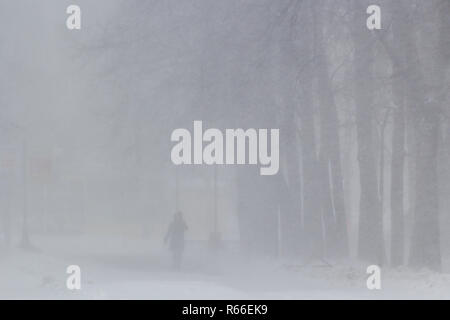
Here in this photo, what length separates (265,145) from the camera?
1348 cm

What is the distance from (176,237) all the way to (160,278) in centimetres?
61

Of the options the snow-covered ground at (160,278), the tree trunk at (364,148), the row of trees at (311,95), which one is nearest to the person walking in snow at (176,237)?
the snow-covered ground at (160,278)

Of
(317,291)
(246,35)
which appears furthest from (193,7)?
(317,291)

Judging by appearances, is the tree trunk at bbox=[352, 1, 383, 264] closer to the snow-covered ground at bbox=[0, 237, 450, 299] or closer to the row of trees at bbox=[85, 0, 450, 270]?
the row of trees at bbox=[85, 0, 450, 270]

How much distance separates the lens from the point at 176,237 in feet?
43.0

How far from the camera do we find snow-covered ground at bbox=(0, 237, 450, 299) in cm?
1247

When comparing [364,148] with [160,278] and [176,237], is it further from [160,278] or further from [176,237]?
[160,278]

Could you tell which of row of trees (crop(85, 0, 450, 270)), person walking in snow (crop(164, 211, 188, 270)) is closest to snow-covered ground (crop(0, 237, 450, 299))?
person walking in snow (crop(164, 211, 188, 270))

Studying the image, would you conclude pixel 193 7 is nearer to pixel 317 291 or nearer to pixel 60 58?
pixel 60 58

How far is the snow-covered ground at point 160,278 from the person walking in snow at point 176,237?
0.10 meters

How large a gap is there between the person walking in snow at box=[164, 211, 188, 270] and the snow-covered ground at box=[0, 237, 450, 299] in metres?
0.10

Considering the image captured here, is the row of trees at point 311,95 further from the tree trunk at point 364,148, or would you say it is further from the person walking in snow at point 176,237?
the person walking in snow at point 176,237
